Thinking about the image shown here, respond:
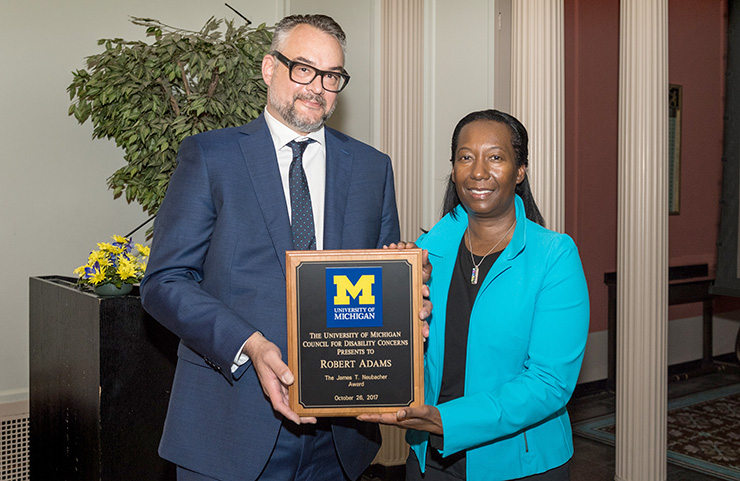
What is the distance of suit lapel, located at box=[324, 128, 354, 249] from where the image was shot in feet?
5.31

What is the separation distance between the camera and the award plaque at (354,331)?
1379mm

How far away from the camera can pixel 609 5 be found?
5.70 meters

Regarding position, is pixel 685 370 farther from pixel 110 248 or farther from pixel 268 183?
pixel 268 183

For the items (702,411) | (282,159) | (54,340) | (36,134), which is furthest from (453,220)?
(702,411)

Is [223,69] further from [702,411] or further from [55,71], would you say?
[702,411]

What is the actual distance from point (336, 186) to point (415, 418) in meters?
0.61

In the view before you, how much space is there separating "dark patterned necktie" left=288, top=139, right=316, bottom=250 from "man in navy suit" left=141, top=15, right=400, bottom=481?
1 cm

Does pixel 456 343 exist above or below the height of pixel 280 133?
below

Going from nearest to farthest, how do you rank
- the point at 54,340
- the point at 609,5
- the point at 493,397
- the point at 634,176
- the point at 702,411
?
1. the point at 493,397
2. the point at 54,340
3. the point at 634,176
4. the point at 702,411
5. the point at 609,5

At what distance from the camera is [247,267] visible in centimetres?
153

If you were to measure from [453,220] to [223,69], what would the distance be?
195 centimetres

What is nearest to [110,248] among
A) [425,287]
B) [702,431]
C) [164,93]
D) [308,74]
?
[164,93]

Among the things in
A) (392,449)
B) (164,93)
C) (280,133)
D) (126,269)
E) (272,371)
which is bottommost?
(392,449)

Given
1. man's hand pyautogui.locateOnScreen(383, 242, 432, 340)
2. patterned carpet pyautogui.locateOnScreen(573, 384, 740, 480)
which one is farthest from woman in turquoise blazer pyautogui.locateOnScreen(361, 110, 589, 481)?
patterned carpet pyautogui.locateOnScreen(573, 384, 740, 480)
